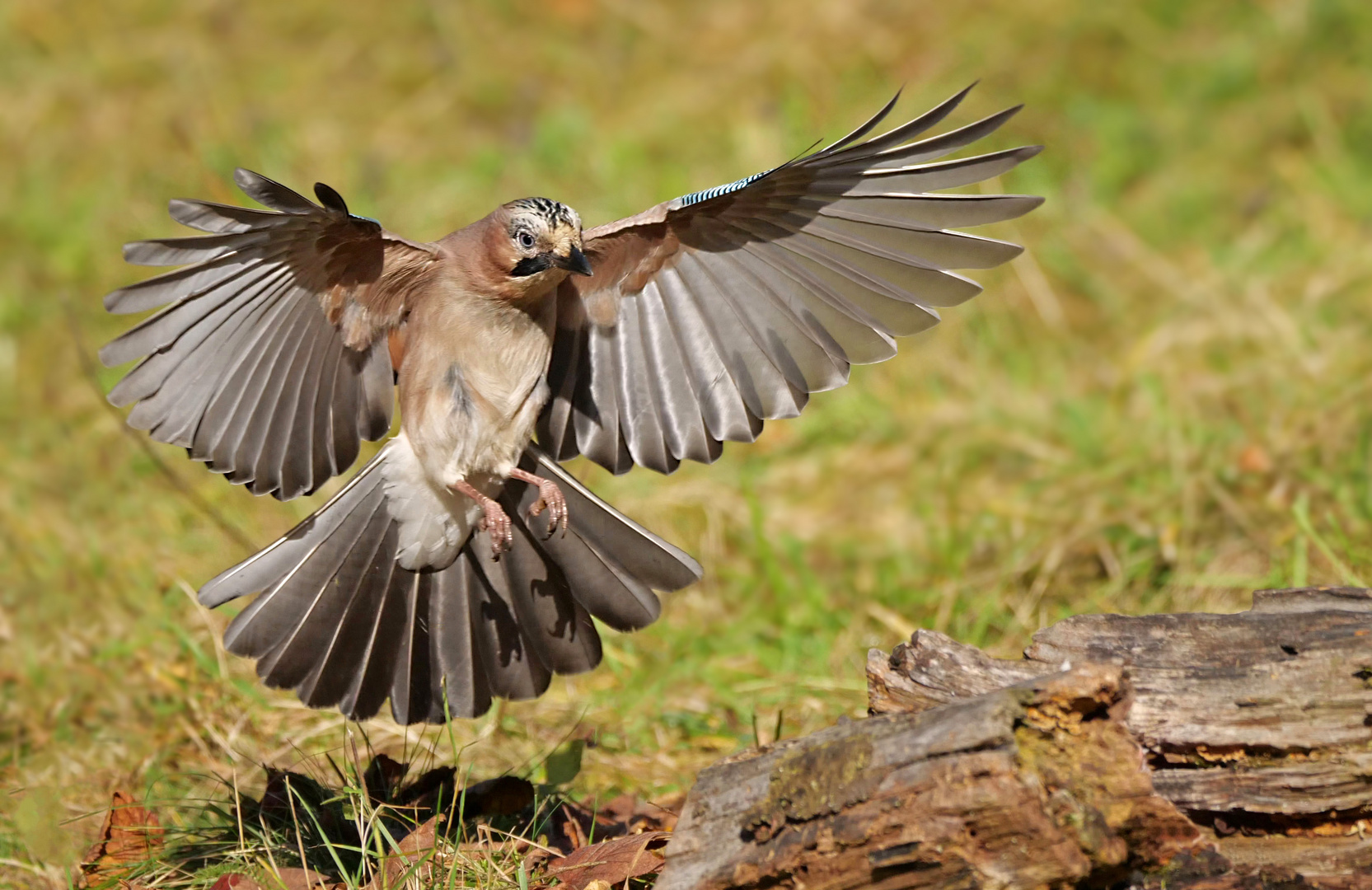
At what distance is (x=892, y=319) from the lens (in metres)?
3.72

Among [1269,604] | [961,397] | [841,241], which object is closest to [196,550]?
[841,241]

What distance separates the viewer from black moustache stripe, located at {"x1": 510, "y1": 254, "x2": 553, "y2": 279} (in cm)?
384

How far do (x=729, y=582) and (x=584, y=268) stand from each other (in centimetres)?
246

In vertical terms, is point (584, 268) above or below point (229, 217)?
below

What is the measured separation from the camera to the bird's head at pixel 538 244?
3.80 metres

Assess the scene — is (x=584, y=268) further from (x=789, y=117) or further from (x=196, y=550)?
(x=789, y=117)

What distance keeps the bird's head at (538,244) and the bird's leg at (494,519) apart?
63cm

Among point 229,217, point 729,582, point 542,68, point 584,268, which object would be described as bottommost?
point 729,582

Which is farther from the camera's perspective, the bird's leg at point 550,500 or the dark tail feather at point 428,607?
the bird's leg at point 550,500

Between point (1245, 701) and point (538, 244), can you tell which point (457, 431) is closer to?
point (538, 244)

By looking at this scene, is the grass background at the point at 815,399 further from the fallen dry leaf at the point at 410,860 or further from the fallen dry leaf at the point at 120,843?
the fallen dry leaf at the point at 410,860

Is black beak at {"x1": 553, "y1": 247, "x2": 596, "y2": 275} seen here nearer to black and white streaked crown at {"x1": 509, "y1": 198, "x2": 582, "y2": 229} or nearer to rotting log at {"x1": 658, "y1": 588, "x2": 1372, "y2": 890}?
black and white streaked crown at {"x1": 509, "y1": 198, "x2": 582, "y2": 229}

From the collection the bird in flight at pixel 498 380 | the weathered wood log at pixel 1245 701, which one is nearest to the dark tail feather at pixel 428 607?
the bird in flight at pixel 498 380

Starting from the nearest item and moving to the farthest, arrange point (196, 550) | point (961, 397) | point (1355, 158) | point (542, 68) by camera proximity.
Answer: point (196, 550) → point (961, 397) → point (1355, 158) → point (542, 68)
